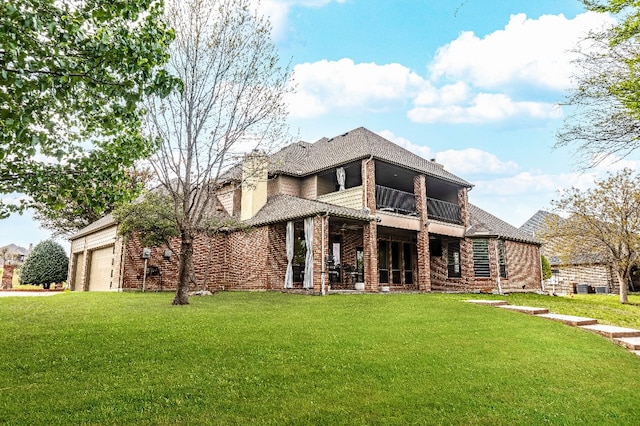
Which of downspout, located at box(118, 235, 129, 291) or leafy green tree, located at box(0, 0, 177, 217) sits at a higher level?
leafy green tree, located at box(0, 0, 177, 217)

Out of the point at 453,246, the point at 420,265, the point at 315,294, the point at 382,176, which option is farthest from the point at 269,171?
the point at 453,246

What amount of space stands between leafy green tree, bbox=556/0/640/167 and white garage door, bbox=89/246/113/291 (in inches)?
753

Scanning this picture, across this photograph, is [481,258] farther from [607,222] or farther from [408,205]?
[607,222]

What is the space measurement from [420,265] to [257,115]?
10.2 meters

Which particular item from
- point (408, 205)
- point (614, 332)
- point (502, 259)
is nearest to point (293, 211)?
point (408, 205)

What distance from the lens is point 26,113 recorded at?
15.5 feet

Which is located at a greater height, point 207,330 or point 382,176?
point 382,176

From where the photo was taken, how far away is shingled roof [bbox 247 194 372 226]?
15.0 metres

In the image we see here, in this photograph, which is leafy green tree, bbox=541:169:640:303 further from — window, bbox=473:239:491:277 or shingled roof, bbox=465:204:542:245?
window, bbox=473:239:491:277

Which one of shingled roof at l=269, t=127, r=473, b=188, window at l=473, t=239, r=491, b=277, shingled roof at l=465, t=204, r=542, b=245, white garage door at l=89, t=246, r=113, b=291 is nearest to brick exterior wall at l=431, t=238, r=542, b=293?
window at l=473, t=239, r=491, b=277

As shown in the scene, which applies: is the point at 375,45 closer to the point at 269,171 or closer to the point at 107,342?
the point at 107,342

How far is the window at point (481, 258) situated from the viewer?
19.8m

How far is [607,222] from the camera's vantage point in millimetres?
19719

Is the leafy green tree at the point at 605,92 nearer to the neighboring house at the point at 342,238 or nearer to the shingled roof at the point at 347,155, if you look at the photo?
the neighboring house at the point at 342,238
